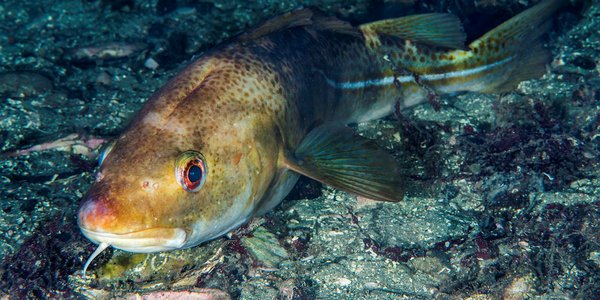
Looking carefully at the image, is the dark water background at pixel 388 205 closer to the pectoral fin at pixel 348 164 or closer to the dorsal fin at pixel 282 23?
the pectoral fin at pixel 348 164

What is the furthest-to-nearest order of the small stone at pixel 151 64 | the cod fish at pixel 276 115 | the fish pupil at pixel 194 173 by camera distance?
the small stone at pixel 151 64, the fish pupil at pixel 194 173, the cod fish at pixel 276 115

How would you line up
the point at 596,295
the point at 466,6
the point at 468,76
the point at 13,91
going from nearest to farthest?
Result: the point at 596,295, the point at 468,76, the point at 13,91, the point at 466,6

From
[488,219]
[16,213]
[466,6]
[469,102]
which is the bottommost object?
[16,213]

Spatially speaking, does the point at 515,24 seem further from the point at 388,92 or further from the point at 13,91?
the point at 13,91

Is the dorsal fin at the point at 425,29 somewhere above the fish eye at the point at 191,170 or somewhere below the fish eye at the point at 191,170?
above

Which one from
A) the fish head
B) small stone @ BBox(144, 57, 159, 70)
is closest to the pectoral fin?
the fish head

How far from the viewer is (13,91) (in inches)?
219

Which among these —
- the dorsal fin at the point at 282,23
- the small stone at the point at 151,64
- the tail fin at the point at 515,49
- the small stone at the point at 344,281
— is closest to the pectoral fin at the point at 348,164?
the small stone at the point at 344,281

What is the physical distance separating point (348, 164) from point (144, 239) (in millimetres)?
1713

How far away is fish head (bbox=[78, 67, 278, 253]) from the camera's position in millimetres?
2479

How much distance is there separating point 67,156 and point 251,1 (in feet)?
14.1

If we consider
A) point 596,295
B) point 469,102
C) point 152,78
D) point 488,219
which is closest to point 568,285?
point 596,295

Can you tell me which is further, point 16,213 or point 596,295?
point 16,213

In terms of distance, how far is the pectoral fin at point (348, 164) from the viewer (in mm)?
3402
